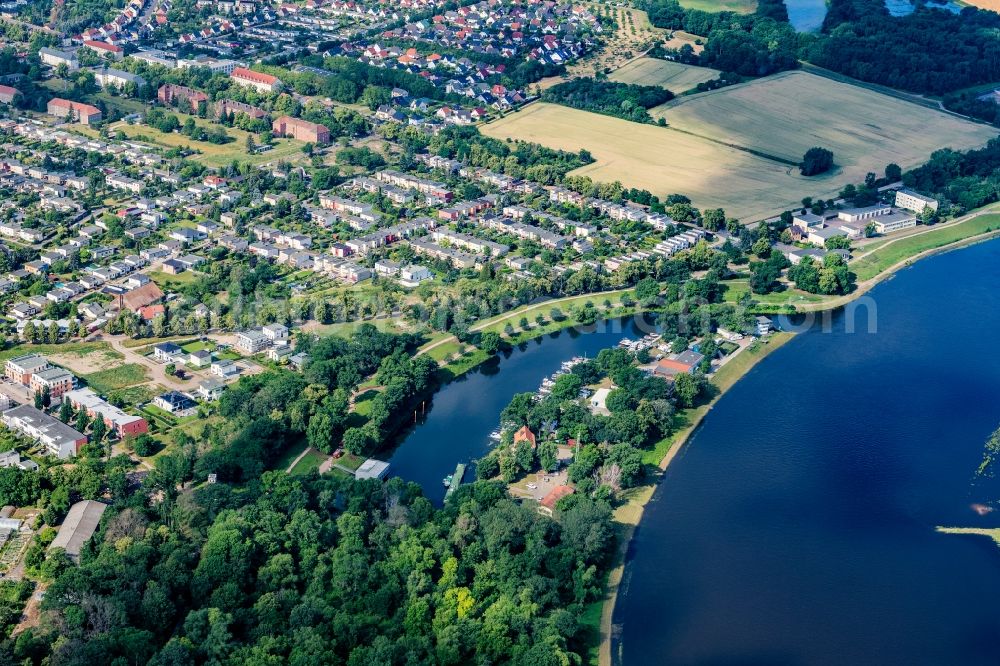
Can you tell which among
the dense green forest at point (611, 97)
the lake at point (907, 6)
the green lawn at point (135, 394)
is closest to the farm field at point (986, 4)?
the lake at point (907, 6)

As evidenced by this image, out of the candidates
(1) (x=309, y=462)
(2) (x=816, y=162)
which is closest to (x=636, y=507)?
(1) (x=309, y=462)

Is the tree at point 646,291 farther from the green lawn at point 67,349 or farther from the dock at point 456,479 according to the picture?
the green lawn at point 67,349

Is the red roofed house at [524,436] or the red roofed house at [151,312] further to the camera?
the red roofed house at [151,312]

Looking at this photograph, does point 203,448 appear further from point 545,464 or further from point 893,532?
point 893,532

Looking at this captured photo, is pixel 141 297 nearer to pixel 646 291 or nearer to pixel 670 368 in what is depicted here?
pixel 646 291

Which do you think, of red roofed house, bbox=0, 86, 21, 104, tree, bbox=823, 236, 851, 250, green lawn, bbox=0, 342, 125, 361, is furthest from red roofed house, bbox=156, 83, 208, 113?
tree, bbox=823, 236, 851, 250

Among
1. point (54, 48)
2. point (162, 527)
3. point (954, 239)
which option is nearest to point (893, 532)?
point (162, 527)

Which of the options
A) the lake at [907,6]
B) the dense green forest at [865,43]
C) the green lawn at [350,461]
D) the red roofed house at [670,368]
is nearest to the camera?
the green lawn at [350,461]
